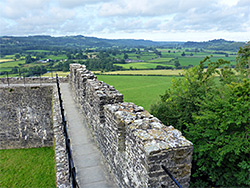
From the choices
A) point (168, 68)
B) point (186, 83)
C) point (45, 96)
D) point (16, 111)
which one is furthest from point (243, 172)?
point (168, 68)

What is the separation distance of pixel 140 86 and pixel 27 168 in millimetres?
29126

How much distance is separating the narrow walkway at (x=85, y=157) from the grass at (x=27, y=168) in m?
5.50

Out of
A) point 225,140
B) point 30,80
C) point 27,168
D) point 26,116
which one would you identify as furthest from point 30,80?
point 225,140

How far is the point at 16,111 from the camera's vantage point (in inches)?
605

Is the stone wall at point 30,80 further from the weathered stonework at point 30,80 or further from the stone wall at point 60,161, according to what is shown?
the stone wall at point 60,161

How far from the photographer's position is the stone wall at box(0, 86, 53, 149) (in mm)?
15164

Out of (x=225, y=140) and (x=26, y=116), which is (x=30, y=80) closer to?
(x=26, y=116)

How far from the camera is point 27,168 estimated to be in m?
13.7

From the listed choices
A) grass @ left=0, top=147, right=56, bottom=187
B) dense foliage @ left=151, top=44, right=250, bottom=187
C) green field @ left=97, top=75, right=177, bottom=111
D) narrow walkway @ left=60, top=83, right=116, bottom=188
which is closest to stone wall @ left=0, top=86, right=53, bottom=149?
grass @ left=0, top=147, right=56, bottom=187

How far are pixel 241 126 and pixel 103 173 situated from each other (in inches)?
307

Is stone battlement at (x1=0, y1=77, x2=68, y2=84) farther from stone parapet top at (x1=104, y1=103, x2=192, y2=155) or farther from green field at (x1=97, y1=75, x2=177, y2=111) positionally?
green field at (x1=97, y1=75, x2=177, y2=111)

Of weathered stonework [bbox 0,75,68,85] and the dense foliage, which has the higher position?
weathered stonework [bbox 0,75,68,85]

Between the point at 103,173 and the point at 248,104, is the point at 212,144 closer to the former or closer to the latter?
the point at 248,104

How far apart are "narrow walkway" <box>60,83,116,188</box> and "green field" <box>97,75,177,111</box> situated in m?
22.5
